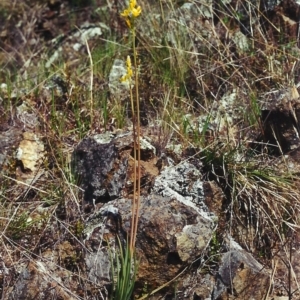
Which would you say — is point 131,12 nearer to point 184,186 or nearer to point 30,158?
point 184,186

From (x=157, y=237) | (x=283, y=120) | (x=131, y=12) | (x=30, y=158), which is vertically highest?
(x=131, y=12)

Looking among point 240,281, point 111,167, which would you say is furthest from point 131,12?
point 240,281

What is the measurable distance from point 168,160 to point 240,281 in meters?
0.64

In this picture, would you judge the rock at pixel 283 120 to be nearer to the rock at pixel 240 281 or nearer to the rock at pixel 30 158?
the rock at pixel 240 281

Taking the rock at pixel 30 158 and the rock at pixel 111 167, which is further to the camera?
the rock at pixel 30 158

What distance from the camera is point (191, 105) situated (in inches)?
121

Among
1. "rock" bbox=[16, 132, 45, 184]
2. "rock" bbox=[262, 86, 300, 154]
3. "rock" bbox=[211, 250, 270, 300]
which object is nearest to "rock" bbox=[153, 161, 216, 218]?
"rock" bbox=[211, 250, 270, 300]

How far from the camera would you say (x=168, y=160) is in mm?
2701

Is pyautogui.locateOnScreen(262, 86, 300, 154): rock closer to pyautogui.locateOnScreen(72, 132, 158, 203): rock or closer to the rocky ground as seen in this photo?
the rocky ground

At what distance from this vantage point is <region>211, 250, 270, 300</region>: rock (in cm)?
231

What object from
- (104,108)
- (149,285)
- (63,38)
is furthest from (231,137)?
(63,38)

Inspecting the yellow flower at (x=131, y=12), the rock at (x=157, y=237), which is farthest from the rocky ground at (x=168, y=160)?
the yellow flower at (x=131, y=12)

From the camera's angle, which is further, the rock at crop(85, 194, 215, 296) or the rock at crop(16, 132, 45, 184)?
the rock at crop(16, 132, 45, 184)

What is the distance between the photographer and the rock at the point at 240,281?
2312mm
